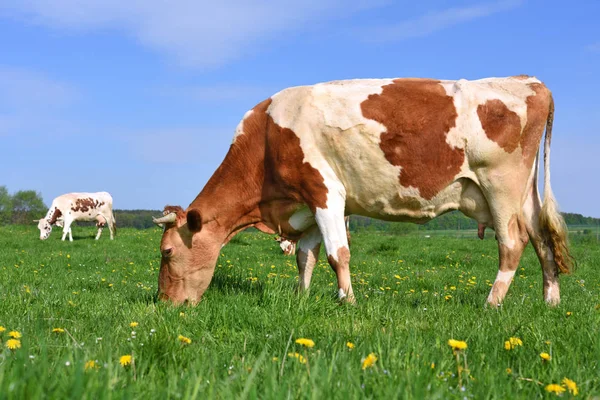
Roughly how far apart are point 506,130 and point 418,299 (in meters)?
Result: 2.26

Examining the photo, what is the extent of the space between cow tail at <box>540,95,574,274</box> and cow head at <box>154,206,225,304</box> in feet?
13.4

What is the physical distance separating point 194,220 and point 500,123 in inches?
145

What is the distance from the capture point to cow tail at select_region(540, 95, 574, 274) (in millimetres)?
6797

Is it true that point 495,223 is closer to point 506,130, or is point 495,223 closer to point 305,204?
point 506,130

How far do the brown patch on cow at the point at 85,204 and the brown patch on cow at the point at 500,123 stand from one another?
27.3 m

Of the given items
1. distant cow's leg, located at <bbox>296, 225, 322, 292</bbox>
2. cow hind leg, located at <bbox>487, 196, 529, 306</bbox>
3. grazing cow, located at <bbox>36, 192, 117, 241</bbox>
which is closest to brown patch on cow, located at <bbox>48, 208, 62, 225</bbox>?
grazing cow, located at <bbox>36, 192, 117, 241</bbox>

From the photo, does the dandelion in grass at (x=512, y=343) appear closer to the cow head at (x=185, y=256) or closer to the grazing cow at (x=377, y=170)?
the grazing cow at (x=377, y=170)

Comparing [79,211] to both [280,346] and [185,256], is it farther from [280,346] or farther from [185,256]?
[280,346]

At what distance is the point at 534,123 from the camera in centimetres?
645

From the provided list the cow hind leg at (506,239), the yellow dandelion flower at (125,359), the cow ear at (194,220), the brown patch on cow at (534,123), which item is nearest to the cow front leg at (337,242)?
the cow ear at (194,220)

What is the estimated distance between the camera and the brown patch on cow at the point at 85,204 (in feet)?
97.6

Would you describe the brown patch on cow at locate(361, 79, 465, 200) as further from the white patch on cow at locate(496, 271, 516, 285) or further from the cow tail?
the cow tail

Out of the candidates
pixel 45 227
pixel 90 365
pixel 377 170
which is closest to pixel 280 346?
pixel 90 365

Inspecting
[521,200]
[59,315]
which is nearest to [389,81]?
[521,200]
